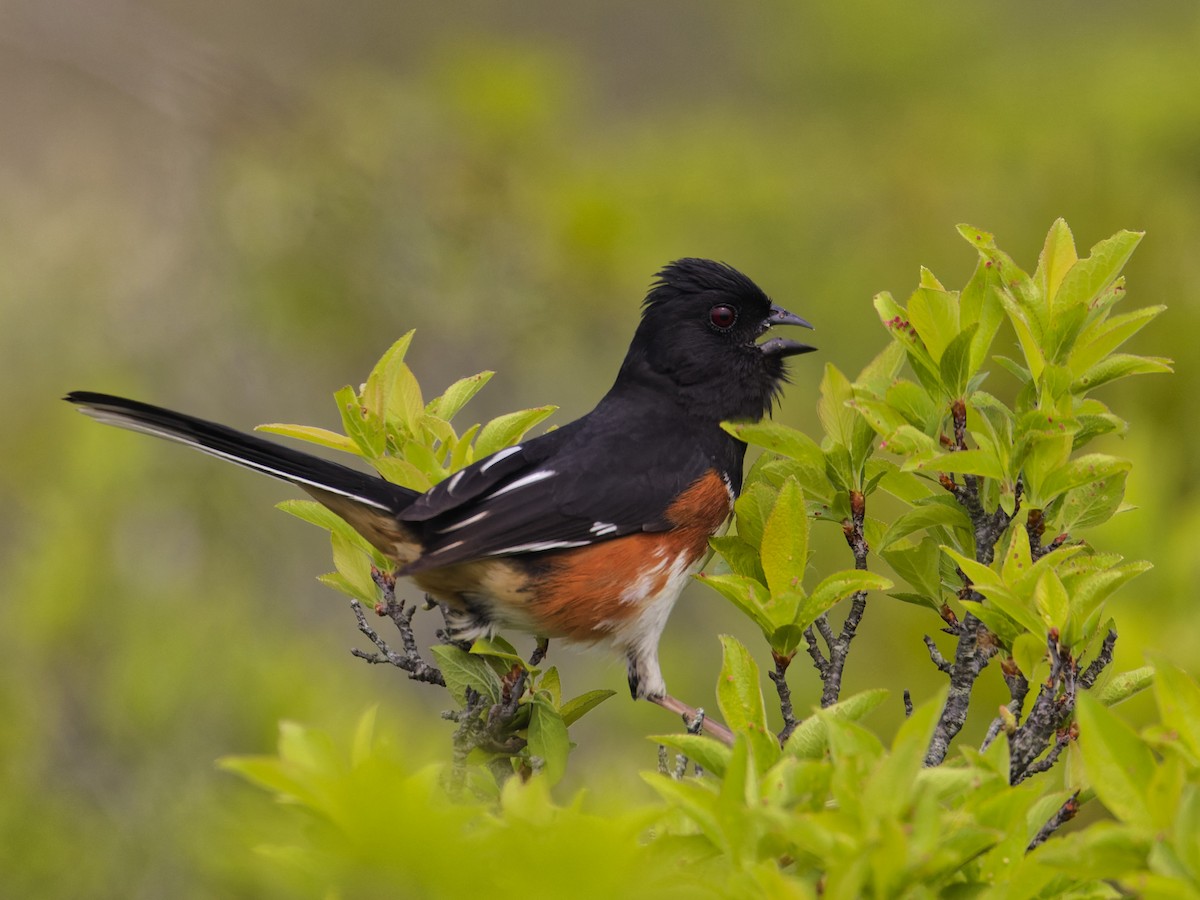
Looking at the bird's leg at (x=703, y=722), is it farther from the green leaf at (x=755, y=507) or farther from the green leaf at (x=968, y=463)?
the green leaf at (x=968, y=463)

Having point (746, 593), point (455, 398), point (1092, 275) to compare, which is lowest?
point (746, 593)

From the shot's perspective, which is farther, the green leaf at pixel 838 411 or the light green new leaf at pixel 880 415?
the green leaf at pixel 838 411

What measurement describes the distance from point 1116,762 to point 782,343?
1.99 meters

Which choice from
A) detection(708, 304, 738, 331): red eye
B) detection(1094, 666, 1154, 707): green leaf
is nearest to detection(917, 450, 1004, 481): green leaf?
detection(1094, 666, 1154, 707): green leaf

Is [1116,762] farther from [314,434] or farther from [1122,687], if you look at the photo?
[314,434]

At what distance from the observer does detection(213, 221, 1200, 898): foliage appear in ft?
4.16

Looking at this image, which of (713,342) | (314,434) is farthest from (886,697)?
(713,342)

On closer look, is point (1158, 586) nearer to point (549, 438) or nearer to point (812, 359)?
point (549, 438)

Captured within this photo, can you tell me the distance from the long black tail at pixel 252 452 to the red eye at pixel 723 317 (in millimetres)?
1043

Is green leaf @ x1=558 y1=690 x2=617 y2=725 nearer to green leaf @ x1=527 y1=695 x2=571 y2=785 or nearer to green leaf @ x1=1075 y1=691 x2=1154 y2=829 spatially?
green leaf @ x1=527 y1=695 x2=571 y2=785

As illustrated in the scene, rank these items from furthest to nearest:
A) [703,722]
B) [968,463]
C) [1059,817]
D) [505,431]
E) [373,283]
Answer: [373,283] < [703,722] < [505,431] < [968,463] < [1059,817]

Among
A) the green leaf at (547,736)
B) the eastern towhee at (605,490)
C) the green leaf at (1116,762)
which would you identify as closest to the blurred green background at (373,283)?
the eastern towhee at (605,490)

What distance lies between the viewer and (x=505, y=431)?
2.45m

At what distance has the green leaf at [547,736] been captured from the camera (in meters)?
2.13
